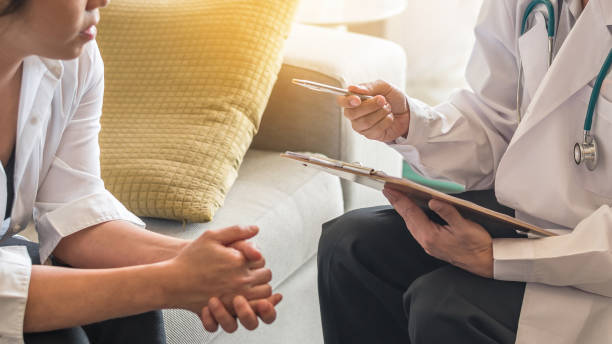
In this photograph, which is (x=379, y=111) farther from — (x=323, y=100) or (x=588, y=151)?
(x=323, y=100)

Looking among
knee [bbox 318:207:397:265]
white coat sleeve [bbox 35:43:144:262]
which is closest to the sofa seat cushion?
knee [bbox 318:207:397:265]

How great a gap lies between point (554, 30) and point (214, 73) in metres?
0.70

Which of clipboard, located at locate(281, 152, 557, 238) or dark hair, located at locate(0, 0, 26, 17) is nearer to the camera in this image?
dark hair, located at locate(0, 0, 26, 17)

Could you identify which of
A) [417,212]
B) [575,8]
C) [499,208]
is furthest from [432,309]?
[575,8]

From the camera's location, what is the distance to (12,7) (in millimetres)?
873

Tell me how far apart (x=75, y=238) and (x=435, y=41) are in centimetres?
167

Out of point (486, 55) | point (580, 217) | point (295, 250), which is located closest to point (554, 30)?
point (486, 55)

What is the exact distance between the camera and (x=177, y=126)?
60.9 inches

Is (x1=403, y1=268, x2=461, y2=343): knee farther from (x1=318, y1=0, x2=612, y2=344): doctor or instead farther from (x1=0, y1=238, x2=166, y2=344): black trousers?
(x1=0, y1=238, x2=166, y2=344): black trousers

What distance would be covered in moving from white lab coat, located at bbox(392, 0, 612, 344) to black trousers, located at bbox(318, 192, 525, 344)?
5 cm

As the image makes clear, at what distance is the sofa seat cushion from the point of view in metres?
1.46

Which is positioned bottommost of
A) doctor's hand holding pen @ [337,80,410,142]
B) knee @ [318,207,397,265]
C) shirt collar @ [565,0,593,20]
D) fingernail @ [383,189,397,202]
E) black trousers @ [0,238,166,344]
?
black trousers @ [0,238,166,344]

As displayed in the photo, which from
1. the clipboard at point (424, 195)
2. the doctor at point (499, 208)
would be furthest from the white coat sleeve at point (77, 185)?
the doctor at point (499, 208)

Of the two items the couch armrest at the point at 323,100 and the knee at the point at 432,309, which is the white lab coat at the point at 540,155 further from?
the couch armrest at the point at 323,100
